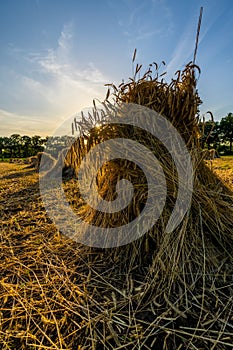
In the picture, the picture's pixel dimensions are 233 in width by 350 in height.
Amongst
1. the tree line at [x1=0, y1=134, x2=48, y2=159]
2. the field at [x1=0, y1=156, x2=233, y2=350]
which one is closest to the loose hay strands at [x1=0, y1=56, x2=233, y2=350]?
the field at [x1=0, y1=156, x2=233, y2=350]

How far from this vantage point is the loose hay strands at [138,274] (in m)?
1.21

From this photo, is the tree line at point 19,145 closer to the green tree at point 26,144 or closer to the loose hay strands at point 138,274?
the green tree at point 26,144

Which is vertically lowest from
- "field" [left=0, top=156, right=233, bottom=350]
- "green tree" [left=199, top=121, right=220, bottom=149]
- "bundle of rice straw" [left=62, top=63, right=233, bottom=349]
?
"field" [left=0, top=156, right=233, bottom=350]

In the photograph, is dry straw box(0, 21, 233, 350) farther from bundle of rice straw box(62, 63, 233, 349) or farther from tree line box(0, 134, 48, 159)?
tree line box(0, 134, 48, 159)

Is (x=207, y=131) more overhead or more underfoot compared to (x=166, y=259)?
more overhead

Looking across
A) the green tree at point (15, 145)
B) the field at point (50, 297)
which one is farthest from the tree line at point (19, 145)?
the field at point (50, 297)

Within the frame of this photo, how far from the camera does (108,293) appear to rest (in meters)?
1.53

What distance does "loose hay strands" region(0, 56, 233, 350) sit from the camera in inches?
47.6

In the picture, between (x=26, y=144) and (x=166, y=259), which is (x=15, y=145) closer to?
(x=26, y=144)

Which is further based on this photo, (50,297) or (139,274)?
(139,274)

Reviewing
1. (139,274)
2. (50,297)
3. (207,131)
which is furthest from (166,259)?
(207,131)

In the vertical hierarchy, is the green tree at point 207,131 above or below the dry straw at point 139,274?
above

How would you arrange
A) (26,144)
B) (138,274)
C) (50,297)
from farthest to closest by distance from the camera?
(26,144), (138,274), (50,297)

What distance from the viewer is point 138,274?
167 cm
